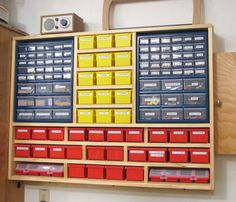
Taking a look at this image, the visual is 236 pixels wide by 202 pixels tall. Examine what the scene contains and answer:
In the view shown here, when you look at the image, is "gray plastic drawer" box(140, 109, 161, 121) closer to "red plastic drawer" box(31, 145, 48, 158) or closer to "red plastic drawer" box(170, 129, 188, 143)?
"red plastic drawer" box(170, 129, 188, 143)

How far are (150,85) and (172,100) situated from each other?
154mm

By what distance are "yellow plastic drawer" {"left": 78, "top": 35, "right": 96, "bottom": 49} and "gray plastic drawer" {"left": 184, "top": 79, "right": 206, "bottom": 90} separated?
602 millimetres

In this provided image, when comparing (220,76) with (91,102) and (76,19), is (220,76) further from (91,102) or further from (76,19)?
(76,19)

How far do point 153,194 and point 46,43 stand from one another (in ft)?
3.82

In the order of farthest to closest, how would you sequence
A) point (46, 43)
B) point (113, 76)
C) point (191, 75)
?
point (46, 43) → point (113, 76) → point (191, 75)

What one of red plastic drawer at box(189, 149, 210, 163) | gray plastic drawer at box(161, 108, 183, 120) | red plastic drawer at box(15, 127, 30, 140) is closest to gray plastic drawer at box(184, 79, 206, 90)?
gray plastic drawer at box(161, 108, 183, 120)

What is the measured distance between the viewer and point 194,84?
5.61 feet

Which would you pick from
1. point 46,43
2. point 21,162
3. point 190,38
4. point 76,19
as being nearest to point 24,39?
point 46,43

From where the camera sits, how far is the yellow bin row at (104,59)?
1.81 meters

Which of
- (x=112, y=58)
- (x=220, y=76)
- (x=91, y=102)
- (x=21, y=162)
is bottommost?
(x=21, y=162)

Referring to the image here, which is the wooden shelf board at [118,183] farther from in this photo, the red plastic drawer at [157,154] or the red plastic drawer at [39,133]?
the red plastic drawer at [39,133]

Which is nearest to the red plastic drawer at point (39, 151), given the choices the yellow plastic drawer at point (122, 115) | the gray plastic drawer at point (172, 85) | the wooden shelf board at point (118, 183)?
the wooden shelf board at point (118, 183)

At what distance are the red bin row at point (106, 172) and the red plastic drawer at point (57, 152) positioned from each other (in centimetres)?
8

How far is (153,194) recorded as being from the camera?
6.17 ft
